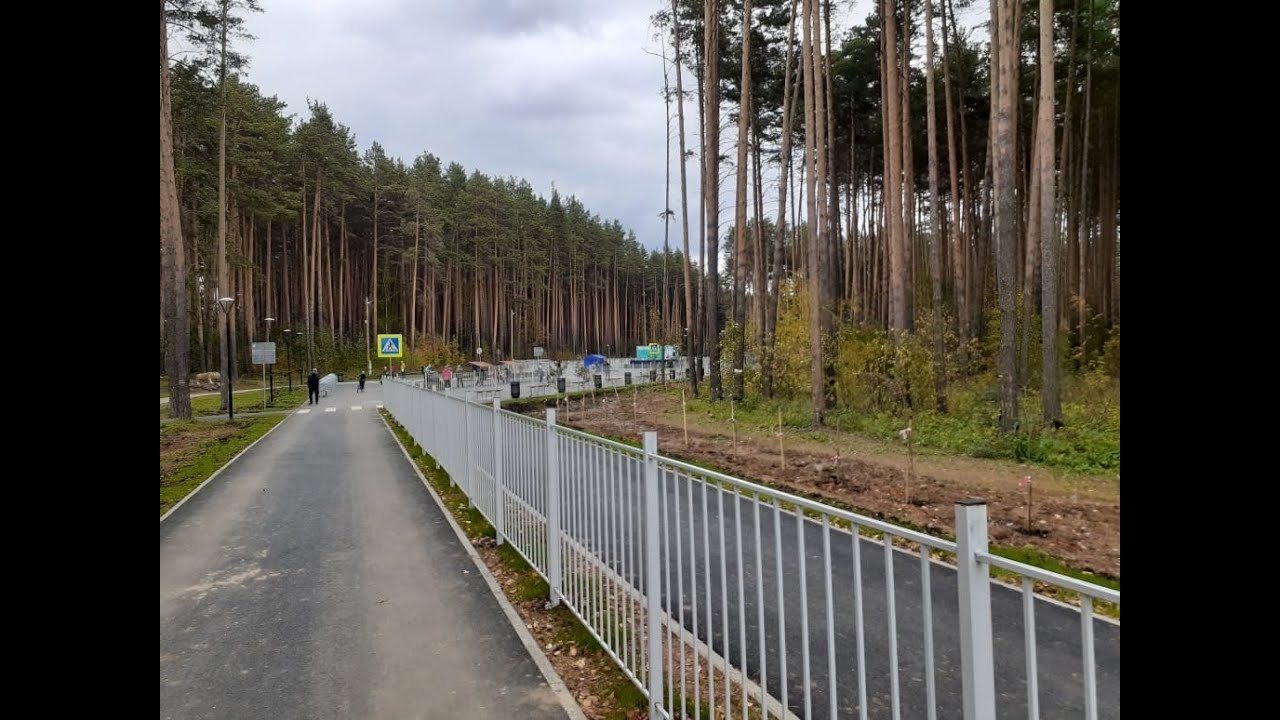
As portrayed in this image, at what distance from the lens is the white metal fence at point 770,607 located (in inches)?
77.0

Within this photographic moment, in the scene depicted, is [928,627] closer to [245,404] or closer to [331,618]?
[331,618]

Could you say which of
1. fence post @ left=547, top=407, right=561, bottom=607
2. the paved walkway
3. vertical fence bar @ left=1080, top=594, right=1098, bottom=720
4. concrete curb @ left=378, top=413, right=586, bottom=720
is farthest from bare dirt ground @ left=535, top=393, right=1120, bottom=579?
the paved walkway

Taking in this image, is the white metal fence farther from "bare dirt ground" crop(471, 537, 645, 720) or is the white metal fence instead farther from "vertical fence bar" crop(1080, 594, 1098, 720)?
"bare dirt ground" crop(471, 537, 645, 720)

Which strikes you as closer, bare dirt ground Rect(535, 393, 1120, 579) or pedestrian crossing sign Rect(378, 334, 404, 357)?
bare dirt ground Rect(535, 393, 1120, 579)

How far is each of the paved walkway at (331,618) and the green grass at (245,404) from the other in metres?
17.7

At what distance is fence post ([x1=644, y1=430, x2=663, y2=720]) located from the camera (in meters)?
3.25

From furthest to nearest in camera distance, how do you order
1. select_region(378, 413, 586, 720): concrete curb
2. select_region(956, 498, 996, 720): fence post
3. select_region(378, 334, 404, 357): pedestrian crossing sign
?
select_region(378, 334, 404, 357): pedestrian crossing sign, select_region(378, 413, 586, 720): concrete curb, select_region(956, 498, 996, 720): fence post

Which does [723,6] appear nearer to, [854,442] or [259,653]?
[854,442]

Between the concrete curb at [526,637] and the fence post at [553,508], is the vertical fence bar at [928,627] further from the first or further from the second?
the fence post at [553,508]

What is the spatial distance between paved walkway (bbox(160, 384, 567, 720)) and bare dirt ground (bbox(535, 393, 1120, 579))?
435cm

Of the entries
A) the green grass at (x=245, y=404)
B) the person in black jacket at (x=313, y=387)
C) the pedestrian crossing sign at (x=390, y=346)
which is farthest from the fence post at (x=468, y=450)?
the pedestrian crossing sign at (x=390, y=346)

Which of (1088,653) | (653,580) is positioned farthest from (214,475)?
(1088,653)
